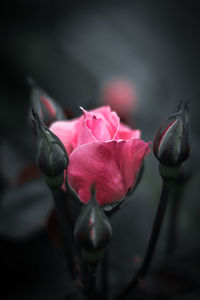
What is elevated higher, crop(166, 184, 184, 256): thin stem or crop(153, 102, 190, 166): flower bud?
crop(153, 102, 190, 166): flower bud

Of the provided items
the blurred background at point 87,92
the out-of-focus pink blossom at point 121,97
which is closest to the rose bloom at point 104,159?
the blurred background at point 87,92

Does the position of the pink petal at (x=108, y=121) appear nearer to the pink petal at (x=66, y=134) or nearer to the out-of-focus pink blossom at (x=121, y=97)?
the pink petal at (x=66, y=134)

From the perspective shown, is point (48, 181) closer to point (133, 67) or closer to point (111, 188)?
point (111, 188)

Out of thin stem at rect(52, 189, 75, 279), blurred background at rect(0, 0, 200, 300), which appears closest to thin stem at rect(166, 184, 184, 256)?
blurred background at rect(0, 0, 200, 300)

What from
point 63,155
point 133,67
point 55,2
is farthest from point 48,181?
point 55,2

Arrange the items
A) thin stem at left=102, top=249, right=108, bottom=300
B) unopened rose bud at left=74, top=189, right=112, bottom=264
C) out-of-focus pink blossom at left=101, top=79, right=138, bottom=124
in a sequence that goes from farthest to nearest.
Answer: out-of-focus pink blossom at left=101, top=79, right=138, bottom=124
thin stem at left=102, top=249, right=108, bottom=300
unopened rose bud at left=74, top=189, right=112, bottom=264

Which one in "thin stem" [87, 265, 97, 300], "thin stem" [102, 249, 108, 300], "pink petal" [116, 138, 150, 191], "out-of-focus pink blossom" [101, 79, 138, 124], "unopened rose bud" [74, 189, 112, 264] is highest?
"pink petal" [116, 138, 150, 191]

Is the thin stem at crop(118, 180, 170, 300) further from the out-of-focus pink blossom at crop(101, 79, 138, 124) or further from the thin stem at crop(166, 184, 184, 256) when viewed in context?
the out-of-focus pink blossom at crop(101, 79, 138, 124)
